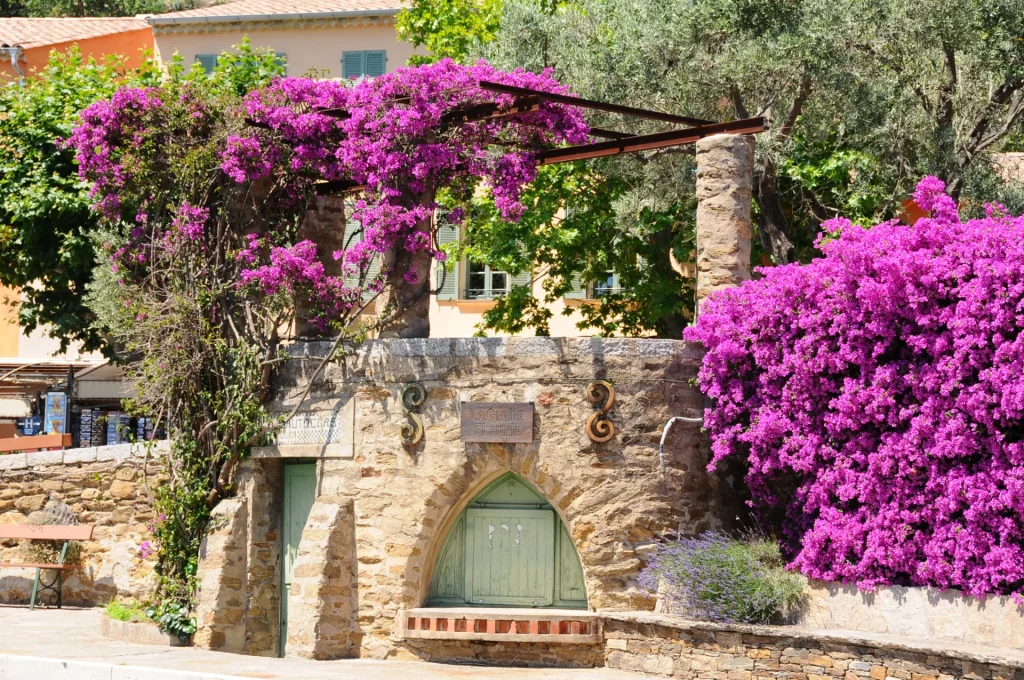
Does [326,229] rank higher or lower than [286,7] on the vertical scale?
lower

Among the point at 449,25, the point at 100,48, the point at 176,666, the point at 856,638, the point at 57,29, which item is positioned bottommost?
the point at 176,666

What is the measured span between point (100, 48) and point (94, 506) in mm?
19542

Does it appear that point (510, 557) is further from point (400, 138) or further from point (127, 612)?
point (400, 138)

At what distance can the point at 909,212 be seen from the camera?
942 inches

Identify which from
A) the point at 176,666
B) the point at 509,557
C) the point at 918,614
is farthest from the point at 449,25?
the point at 918,614

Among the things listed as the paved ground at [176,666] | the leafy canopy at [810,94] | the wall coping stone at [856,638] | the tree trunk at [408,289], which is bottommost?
the paved ground at [176,666]

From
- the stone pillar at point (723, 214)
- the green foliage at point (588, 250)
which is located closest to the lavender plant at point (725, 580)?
the stone pillar at point (723, 214)

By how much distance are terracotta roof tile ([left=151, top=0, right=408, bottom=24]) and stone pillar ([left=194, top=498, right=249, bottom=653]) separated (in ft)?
66.1

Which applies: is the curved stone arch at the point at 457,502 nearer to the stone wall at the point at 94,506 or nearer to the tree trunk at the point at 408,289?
the tree trunk at the point at 408,289

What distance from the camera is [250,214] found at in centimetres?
1614

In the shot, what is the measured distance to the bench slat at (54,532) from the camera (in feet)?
58.3

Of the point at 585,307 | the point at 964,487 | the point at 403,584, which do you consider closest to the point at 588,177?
the point at 585,307

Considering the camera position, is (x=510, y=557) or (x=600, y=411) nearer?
(x=600, y=411)

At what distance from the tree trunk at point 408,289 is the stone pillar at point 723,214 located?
2876 mm
